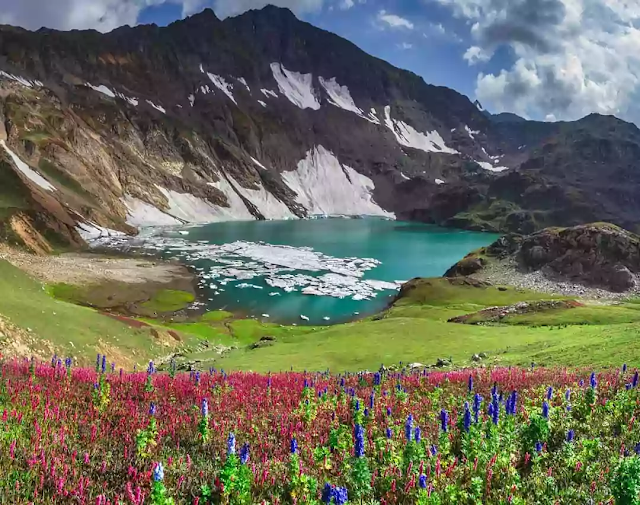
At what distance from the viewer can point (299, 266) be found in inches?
4321

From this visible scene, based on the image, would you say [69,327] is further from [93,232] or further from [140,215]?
[140,215]

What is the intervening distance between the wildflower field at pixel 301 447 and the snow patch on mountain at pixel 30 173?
152239mm

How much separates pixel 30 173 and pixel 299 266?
9161cm

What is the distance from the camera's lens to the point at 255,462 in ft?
23.9

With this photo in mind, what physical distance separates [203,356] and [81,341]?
927 cm

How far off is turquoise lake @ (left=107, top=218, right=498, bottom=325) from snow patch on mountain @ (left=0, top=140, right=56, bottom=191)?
31426 mm

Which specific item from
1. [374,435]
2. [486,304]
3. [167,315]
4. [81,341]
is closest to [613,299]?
[486,304]

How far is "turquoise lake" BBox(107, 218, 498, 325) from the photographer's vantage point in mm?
76125

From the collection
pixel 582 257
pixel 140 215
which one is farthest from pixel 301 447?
pixel 140 215

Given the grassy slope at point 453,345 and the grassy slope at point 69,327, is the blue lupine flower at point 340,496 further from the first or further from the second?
the grassy slope at point 69,327

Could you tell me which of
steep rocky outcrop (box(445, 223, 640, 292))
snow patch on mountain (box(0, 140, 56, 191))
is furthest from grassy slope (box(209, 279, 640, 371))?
snow patch on mountain (box(0, 140, 56, 191))

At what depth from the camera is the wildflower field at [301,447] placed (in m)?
6.05

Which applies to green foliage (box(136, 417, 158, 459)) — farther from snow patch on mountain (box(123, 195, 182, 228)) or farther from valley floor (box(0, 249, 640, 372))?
snow patch on mountain (box(123, 195, 182, 228))

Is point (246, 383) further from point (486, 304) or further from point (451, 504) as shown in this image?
point (486, 304)
